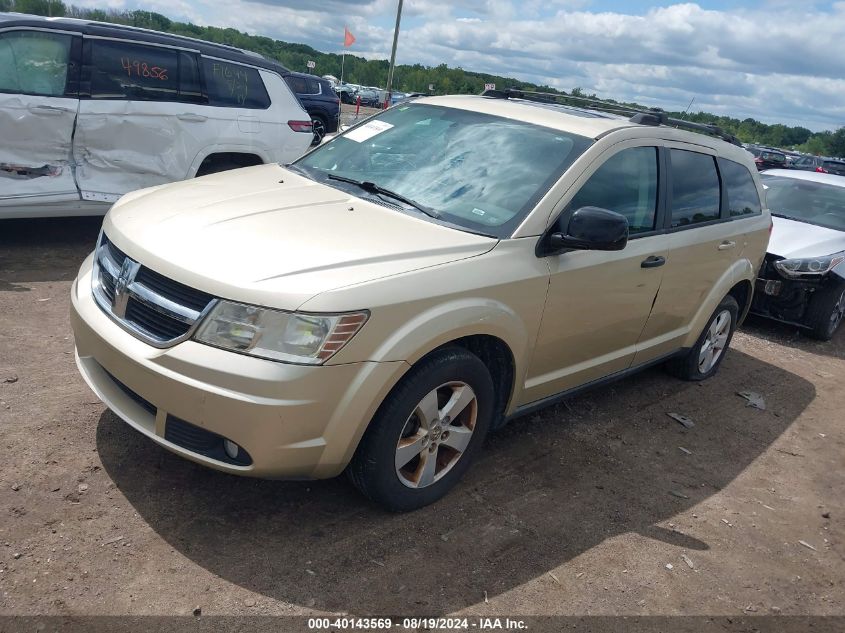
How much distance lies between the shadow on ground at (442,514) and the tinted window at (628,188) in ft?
4.49

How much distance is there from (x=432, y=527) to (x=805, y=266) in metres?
5.61

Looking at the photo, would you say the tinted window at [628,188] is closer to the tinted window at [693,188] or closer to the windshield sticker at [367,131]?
the tinted window at [693,188]

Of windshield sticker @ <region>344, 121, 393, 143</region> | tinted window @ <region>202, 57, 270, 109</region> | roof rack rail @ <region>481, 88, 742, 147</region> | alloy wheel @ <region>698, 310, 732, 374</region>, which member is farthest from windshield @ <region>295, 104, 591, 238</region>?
tinted window @ <region>202, 57, 270, 109</region>

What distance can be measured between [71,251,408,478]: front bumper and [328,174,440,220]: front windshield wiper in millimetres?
952

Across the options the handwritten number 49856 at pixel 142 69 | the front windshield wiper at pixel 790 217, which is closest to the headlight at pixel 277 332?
the handwritten number 49856 at pixel 142 69

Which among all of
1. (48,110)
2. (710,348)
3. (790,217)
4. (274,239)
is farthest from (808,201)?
(48,110)

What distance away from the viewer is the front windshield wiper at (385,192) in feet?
11.6

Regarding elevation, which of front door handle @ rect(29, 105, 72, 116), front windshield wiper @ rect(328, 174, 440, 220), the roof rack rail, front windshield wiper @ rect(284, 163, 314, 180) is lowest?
front door handle @ rect(29, 105, 72, 116)

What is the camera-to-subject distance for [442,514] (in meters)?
3.40

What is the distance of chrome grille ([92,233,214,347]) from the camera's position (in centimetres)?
279

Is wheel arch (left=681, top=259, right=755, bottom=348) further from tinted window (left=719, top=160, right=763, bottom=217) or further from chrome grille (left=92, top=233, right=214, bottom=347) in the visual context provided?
chrome grille (left=92, top=233, right=214, bottom=347)

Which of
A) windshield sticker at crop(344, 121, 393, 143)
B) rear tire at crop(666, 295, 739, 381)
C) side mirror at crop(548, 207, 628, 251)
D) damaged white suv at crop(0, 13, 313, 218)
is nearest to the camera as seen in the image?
side mirror at crop(548, 207, 628, 251)

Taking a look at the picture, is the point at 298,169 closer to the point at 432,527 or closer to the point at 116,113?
the point at 432,527

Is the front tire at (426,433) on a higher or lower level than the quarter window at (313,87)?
lower
